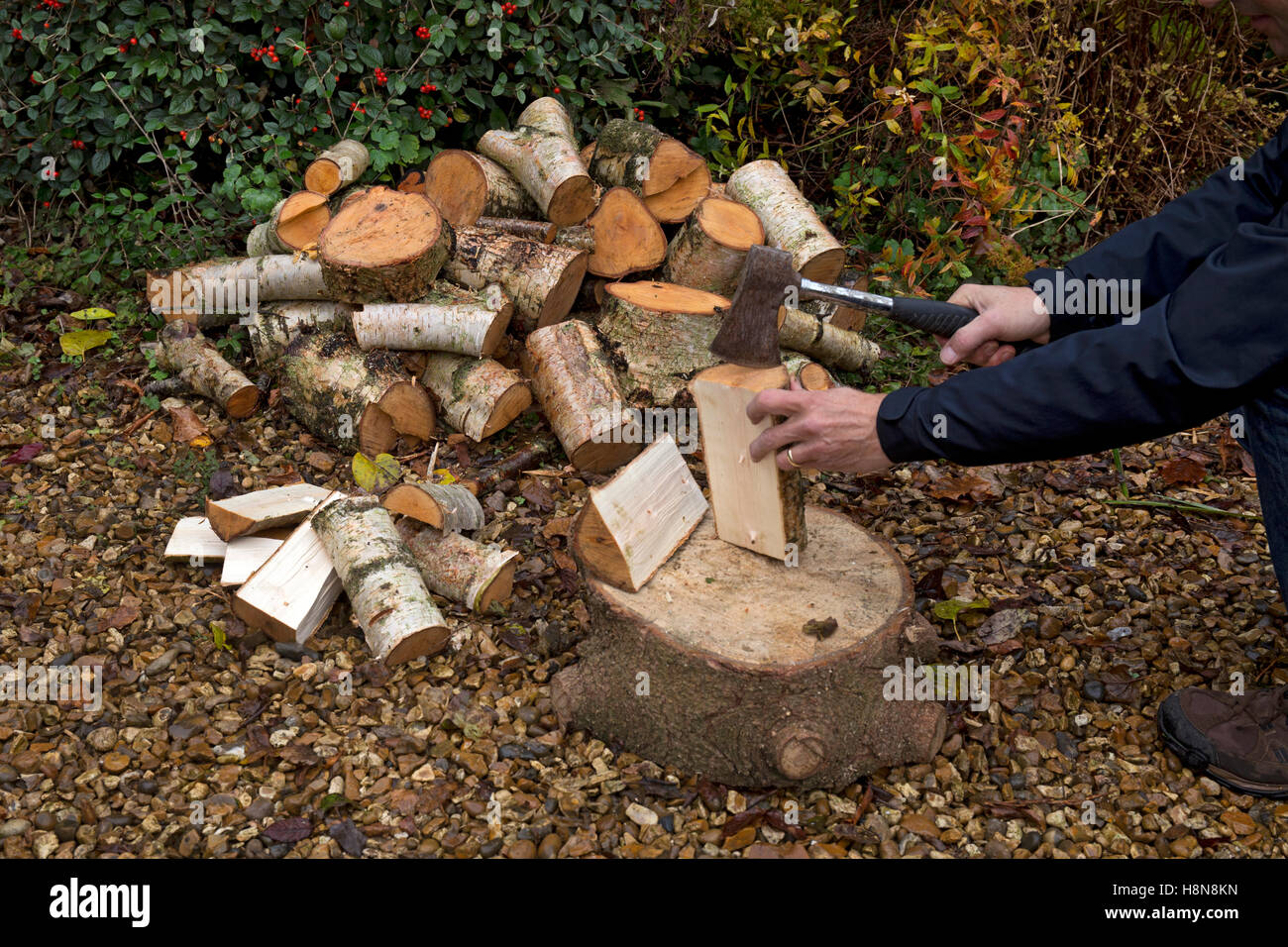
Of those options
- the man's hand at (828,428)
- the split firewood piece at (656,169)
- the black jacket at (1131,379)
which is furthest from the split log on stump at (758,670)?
the split firewood piece at (656,169)

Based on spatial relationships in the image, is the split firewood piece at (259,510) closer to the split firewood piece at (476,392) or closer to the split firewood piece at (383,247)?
the split firewood piece at (476,392)

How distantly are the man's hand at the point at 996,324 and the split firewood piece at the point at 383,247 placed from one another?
1957 mm

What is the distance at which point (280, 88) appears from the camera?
5.05m

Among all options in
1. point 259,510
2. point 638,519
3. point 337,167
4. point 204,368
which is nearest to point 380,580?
point 259,510

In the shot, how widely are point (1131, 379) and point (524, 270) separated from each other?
2.42 m

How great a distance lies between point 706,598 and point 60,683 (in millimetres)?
1810

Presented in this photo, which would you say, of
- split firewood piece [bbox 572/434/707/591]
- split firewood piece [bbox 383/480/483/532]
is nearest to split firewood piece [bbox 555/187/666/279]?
split firewood piece [bbox 383/480/483/532]

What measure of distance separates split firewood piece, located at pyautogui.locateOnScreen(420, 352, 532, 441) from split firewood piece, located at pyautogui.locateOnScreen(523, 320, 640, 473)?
4.2 inches

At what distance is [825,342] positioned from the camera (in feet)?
13.7

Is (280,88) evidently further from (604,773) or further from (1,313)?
(604,773)

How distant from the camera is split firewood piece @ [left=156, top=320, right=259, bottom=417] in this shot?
4.14m

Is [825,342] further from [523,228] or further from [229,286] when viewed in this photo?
[229,286]

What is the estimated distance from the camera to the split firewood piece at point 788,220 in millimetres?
4227

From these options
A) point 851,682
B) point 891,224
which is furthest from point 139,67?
point 851,682
